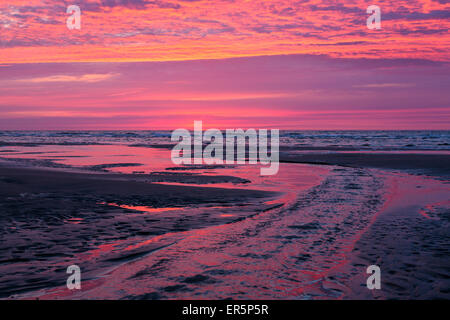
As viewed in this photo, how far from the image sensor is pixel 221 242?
24.1 ft

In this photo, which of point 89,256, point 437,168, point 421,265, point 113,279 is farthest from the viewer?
point 437,168

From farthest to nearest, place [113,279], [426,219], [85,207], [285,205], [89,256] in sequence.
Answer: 1. [285,205]
2. [85,207]
3. [426,219]
4. [89,256]
5. [113,279]

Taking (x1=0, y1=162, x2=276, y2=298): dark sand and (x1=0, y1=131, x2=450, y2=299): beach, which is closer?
(x1=0, y1=131, x2=450, y2=299): beach

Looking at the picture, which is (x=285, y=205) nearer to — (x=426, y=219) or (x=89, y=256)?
(x=426, y=219)

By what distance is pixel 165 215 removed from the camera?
384 inches

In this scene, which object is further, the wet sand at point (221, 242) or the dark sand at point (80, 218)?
the dark sand at point (80, 218)

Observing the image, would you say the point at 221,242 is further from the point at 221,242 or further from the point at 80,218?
the point at 80,218

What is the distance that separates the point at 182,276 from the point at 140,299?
2.98 feet

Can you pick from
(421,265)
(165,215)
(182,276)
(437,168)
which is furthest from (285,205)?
(437,168)

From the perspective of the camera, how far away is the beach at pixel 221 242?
5188 mm

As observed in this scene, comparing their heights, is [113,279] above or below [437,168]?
above

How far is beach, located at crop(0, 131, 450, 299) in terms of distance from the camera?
5.19m

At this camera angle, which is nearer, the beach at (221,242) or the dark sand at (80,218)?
the beach at (221,242)

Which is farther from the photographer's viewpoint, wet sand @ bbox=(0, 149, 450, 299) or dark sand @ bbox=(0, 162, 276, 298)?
dark sand @ bbox=(0, 162, 276, 298)
